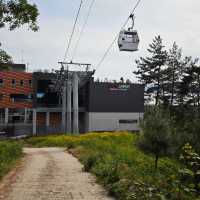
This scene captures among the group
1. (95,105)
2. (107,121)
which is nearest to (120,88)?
(95,105)

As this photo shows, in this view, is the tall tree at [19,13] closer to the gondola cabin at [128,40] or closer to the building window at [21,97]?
the gondola cabin at [128,40]

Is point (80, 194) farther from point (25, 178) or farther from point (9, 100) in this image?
point (9, 100)

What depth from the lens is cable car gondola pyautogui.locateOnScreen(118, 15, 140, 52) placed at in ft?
52.1

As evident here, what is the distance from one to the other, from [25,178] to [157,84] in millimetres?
65612

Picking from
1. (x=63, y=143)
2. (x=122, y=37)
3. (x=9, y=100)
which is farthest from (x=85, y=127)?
(x=122, y=37)

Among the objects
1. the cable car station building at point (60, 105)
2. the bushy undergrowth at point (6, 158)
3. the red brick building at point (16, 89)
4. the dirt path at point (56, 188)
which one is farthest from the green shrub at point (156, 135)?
the red brick building at point (16, 89)

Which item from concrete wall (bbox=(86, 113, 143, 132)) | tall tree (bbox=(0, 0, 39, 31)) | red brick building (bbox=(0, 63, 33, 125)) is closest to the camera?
tall tree (bbox=(0, 0, 39, 31))

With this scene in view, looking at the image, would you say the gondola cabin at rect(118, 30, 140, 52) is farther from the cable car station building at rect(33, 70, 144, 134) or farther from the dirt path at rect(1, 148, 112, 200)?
the cable car station building at rect(33, 70, 144, 134)

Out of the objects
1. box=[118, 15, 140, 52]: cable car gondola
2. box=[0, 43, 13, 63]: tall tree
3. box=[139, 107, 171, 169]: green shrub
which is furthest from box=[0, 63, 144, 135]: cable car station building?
box=[0, 43, 13, 63]: tall tree

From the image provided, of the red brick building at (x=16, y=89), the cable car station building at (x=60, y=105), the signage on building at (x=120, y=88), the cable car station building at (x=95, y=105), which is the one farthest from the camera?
the signage on building at (x=120, y=88)

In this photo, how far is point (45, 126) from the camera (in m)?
72.3

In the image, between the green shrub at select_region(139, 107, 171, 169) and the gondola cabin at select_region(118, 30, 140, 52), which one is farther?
the green shrub at select_region(139, 107, 171, 169)

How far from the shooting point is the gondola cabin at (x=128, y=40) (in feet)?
52.2

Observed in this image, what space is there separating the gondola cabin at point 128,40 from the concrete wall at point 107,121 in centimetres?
5650
